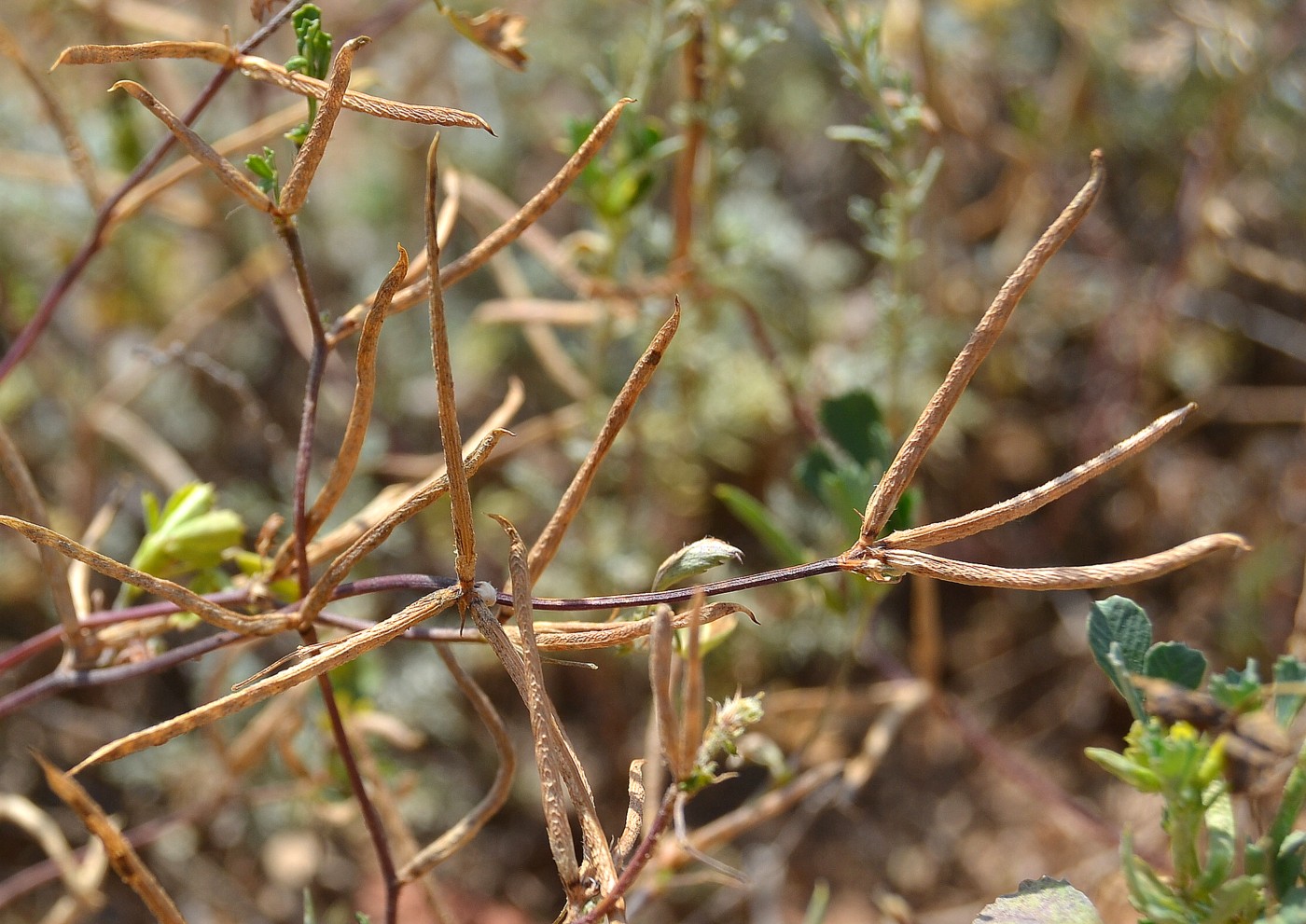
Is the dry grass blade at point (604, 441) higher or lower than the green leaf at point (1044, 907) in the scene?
higher

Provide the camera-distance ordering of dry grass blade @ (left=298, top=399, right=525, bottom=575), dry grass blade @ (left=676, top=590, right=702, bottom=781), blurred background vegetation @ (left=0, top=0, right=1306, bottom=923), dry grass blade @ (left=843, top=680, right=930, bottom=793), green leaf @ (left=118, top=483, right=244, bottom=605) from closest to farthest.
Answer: dry grass blade @ (left=676, top=590, right=702, bottom=781) < dry grass blade @ (left=298, top=399, right=525, bottom=575) < green leaf @ (left=118, top=483, right=244, bottom=605) < dry grass blade @ (left=843, top=680, right=930, bottom=793) < blurred background vegetation @ (left=0, top=0, right=1306, bottom=923)

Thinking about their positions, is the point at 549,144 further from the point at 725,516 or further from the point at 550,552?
the point at 550,552

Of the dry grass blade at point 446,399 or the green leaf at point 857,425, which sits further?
the green leaf at point 857,425

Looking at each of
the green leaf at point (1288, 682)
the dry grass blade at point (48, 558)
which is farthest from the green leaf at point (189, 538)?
the green leaf at point (1288, 682)

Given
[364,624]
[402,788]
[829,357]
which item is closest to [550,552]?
[364,624]

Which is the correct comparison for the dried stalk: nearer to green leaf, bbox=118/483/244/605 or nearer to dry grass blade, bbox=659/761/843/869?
green leaf, bbox=118/483/244/605

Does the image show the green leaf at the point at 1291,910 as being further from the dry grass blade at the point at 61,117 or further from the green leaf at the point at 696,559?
the dry grass blade at the point at 61,117

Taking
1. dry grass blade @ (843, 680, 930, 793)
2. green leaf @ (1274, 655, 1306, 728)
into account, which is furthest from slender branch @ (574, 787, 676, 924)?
dry grass blade @ (843, 680, 930, 793)
